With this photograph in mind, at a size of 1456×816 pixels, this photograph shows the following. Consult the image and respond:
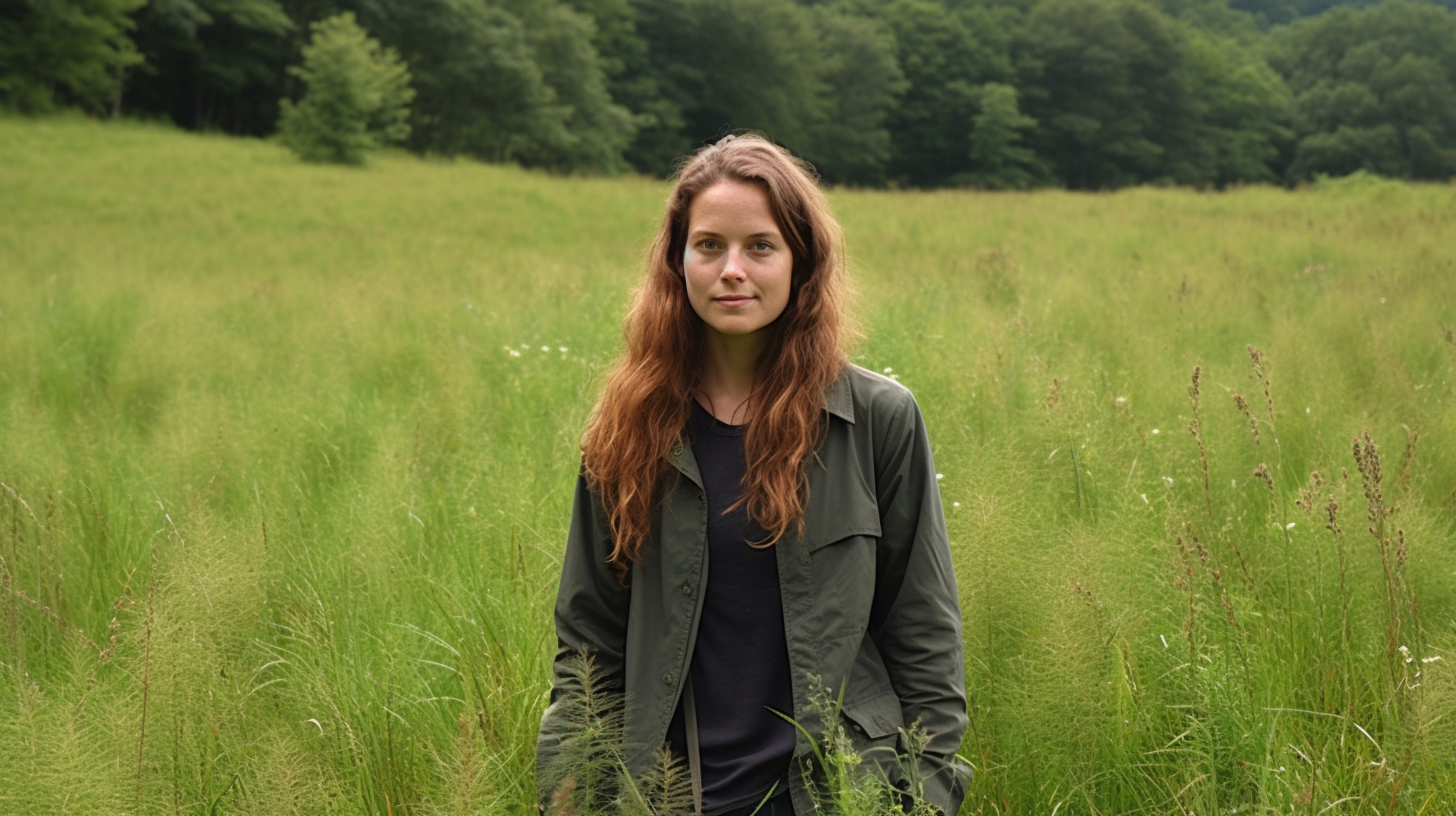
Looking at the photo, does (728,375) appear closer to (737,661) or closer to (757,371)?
(757,371)

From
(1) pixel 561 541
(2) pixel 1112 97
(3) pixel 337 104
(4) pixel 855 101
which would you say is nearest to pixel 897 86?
(4) pixel 855 101

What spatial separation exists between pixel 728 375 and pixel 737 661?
19.2 inches

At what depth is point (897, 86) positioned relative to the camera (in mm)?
54406

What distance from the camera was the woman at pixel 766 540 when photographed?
1.71m

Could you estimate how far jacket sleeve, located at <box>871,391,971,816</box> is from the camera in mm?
1723

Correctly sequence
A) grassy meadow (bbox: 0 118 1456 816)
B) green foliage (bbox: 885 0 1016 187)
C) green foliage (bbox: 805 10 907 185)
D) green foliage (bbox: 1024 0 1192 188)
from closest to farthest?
grassy meadow (bbox: 0 118 1456 816), green foliage (bbox: 805 10 907 185), green foliage (bbox: 1024 0 1192 188), green foliage (bbox: 885 0 1016 187)

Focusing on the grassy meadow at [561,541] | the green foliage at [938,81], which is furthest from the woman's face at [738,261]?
the green foliage at [938,81]

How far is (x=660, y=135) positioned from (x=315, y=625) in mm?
49409

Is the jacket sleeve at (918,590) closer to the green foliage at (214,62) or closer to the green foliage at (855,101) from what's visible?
the green foliage at (214,62)

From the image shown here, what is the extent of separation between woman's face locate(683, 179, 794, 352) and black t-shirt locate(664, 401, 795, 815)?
25 centimetres

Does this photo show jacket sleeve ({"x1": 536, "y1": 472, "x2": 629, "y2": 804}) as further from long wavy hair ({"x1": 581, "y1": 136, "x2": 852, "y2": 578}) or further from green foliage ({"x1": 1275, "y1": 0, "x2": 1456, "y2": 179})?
green foliage ({"x1": 1275, "y1": 0, "x2": 1456, "y2": 179})

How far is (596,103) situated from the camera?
140 feet

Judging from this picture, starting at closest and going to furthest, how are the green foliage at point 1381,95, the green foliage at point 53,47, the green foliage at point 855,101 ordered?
the green foliage at point 53,47, the green foliage at point 855,101, the green foliage at point 1381,95

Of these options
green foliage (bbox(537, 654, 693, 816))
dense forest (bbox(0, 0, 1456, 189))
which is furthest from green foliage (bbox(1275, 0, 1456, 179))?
green foliage (bbox(537, 654, 693, 816))
